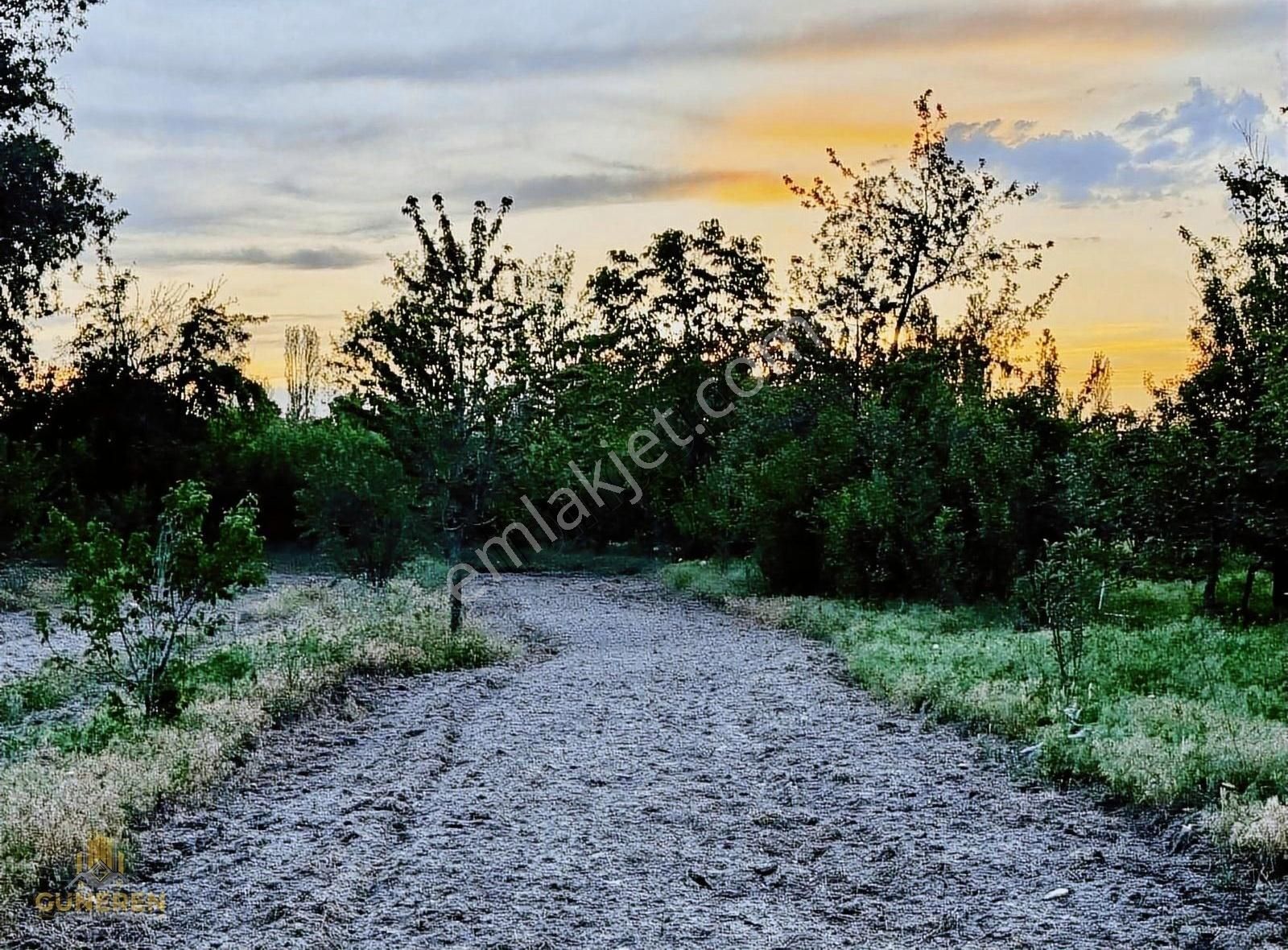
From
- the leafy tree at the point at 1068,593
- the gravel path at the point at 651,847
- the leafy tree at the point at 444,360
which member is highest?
the leafy tree at the point at 444,360

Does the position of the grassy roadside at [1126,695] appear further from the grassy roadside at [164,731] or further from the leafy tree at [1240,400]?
the grassy roadside at [164,731]

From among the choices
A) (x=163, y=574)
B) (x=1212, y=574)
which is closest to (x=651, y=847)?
(x=163, y=574)

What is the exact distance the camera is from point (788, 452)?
21.3 m

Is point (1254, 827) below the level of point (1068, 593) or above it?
below

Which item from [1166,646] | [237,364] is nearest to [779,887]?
[1166,646]

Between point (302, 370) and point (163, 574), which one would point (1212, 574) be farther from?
point (302, 370)

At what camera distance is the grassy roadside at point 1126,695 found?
21.2 feet

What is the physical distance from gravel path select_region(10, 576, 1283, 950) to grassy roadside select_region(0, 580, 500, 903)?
0.32 metres

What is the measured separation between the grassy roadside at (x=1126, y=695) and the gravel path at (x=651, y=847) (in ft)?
1.34

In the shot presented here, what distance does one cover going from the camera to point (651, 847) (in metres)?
5.98

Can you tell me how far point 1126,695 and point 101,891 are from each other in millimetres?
7627

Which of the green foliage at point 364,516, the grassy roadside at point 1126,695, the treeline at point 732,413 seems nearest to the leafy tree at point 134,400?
the treeline at point 732,413

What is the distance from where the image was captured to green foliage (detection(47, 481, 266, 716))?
26.6ft

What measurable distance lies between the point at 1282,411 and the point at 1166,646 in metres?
2.79
